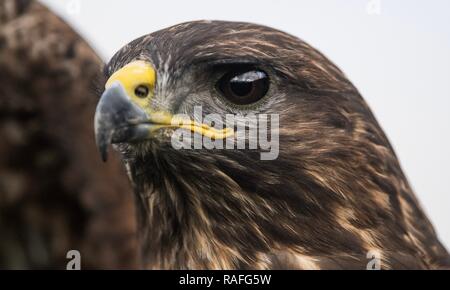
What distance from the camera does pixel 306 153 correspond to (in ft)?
9.70

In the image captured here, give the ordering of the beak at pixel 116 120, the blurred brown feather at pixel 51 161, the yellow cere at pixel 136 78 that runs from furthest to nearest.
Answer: the blurred brown feather at pixel 51 161
the yellow cere at pixel 136 78
the beak at pixel 116 120

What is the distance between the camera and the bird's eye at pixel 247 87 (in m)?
2.90

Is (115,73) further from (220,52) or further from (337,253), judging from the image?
(337,253)

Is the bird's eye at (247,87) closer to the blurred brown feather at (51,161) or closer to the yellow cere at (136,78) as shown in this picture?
the yellow cere at (136,78)

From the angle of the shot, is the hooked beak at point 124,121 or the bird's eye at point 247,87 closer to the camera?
the hooked beak at point 124,121

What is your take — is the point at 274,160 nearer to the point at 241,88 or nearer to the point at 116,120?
the point at 241,88

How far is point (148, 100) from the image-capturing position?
2.84 metres

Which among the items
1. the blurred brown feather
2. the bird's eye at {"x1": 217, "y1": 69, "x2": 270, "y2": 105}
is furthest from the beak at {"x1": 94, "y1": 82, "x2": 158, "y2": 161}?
the blurred brown feather

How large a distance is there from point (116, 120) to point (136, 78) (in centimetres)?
22

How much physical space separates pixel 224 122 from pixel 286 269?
1.85ft

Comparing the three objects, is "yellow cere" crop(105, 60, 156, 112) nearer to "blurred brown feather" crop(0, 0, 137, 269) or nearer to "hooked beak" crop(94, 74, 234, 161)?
"hooked beak" crop(94, 74, 234, 161)

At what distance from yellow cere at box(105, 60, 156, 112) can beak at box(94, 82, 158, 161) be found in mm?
33

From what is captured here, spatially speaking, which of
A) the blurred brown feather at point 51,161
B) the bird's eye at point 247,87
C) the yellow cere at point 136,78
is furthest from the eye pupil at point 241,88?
the blurred brown feather at point 51,161

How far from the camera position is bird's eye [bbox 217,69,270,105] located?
9.51 ft
